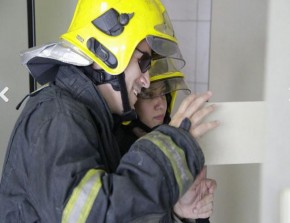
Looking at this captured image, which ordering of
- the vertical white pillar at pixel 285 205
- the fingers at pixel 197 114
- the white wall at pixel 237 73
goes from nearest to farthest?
1. the vertical white pillar at pixel 285 205
2. the fingers at pixel 197 114
3. the white wall at pixel 237 73

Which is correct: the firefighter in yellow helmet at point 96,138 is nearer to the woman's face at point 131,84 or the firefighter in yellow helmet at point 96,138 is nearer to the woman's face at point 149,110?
the woman's face at point 131,84

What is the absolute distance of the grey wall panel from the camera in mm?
1870

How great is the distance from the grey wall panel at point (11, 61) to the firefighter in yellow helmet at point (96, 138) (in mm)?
835

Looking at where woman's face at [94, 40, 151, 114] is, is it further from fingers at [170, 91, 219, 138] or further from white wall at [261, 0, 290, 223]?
white wall at [261, 0, 290, 223]

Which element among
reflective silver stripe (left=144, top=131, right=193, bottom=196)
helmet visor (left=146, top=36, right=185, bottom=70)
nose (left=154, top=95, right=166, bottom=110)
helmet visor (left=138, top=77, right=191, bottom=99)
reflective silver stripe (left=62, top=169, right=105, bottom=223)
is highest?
helmet visor (left=146, top=36, right=185, bottom=70)

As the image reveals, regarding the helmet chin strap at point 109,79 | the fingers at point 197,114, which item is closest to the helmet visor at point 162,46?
the helmet chin strap at point 109,79

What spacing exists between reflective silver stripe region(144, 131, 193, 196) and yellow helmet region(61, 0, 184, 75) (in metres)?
0.24

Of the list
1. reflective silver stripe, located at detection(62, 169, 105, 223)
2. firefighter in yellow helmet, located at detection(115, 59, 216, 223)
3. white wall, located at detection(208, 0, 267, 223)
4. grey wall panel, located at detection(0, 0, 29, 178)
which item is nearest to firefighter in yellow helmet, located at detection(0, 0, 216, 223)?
reflective silver stripe, located at detection(62, 169, 105, 223)

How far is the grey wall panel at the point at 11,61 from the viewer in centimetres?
187

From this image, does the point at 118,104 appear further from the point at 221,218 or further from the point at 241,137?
the point at 221,218

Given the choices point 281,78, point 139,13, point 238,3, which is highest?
point 238,3

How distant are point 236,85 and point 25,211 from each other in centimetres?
106

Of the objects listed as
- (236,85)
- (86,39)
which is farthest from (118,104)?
(236,85)

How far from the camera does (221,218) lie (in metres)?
1.95
